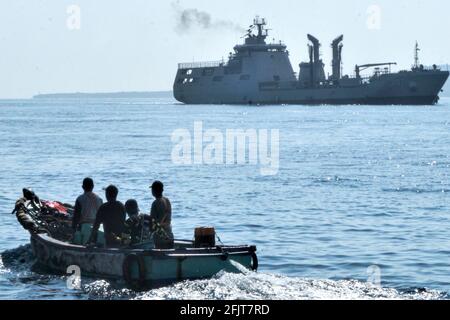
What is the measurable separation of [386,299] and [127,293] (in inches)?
198

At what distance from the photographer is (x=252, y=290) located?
16547 mm

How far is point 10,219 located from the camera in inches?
1175

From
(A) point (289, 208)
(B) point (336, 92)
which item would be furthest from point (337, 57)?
(A) point (289, 208)

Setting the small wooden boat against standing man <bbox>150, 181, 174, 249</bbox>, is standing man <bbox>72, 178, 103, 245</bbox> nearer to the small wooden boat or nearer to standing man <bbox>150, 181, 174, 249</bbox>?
the small wooden boat

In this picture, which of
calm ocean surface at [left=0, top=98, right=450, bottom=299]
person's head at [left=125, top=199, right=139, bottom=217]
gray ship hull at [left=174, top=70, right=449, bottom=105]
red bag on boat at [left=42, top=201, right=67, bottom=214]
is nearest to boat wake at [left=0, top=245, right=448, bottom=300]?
calm ocean surface at [left=0, top=98, right=450, bottom=299]

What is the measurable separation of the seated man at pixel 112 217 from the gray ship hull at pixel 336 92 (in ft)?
420

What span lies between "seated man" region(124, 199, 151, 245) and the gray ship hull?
127616 mm

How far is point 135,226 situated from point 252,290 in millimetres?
3236

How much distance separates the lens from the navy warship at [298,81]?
145750 mm

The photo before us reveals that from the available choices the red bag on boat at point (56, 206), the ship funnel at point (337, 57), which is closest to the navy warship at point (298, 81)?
the ship funnel at point (337, 57)

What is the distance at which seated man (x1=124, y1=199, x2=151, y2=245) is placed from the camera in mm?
18453

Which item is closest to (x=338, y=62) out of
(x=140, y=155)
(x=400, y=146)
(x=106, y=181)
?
(x=400, y=146)

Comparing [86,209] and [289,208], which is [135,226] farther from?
[289,208]

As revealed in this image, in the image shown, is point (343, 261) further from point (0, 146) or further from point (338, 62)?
point (338, 62)
